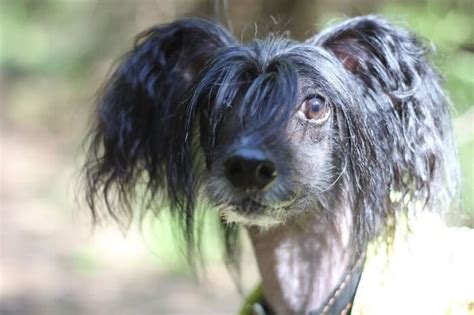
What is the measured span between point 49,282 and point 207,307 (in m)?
0.83

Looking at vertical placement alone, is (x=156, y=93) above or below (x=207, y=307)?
above

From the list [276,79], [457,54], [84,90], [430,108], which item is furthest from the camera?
[84,90]

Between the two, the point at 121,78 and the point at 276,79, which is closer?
the point at 276,79

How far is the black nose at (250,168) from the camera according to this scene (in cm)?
138

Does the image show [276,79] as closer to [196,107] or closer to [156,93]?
[196,107]

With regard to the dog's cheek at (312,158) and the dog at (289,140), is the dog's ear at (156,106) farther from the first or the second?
the dog's cheek at (312,158)

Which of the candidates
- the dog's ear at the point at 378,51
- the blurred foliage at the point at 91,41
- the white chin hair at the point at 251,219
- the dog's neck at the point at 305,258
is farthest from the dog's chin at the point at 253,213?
the blurred foliage at the point at 91,41

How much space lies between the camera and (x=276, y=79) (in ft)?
4.85

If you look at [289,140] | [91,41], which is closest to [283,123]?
[289,140]

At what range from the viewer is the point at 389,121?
1.56m

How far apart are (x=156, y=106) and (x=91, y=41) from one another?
4005mm

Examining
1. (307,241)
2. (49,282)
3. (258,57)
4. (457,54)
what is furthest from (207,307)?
(258,57)

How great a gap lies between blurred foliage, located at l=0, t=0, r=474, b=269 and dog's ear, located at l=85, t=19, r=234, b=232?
71cm

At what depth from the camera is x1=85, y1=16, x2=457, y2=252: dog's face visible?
A: 1.46 metres
